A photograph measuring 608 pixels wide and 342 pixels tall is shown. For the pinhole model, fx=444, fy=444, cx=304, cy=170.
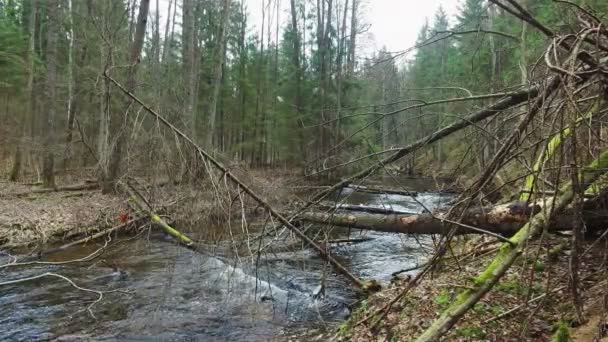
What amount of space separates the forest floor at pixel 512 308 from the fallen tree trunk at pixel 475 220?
271 millimetres

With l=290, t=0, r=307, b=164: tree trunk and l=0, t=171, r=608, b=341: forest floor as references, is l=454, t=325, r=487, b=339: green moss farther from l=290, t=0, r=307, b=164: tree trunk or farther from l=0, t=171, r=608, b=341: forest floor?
l=290, t=0, r=307, b=164: tree trunk

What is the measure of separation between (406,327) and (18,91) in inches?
1000

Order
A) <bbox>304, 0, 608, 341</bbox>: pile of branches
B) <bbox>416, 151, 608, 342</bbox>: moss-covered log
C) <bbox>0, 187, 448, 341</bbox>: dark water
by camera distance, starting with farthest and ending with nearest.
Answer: <bbox>0, 187, 448, 341</bbox>: dark water → <bbox>416, 151, 608, 342</bbox>: moss-covered log → <bbox>304, 0, 608, 341</bbox>: pile of branches

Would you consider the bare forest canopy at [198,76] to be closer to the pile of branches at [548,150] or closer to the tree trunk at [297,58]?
the tree trunk at [297,58]

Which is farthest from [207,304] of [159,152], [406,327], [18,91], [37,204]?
[18,91]

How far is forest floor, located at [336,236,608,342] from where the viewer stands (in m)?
3.51

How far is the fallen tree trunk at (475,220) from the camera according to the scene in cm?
388

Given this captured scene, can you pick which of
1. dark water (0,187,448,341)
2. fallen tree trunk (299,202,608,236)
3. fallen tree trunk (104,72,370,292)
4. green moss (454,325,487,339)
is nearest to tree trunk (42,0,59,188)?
dark water (0,187,448,341)

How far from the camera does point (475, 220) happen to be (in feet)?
15.4

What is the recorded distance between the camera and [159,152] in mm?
5363

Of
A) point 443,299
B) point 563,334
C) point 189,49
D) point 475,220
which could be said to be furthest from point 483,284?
point 189,49

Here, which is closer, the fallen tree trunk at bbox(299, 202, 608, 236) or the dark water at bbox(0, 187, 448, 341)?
the fallen tree trunk at bbox(299, 202, 608, 236)

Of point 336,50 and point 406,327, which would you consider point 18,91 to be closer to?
point 336,50

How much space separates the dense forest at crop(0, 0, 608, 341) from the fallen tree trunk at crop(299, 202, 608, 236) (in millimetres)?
21
